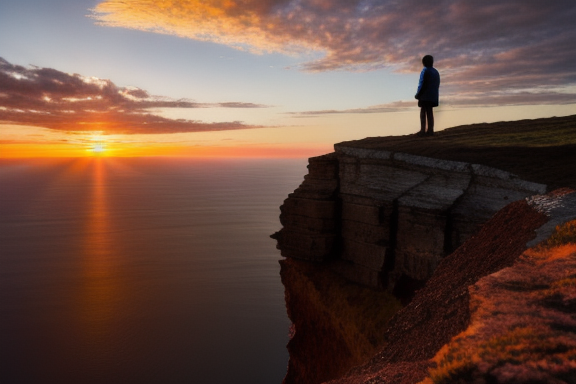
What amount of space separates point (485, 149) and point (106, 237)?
438ft

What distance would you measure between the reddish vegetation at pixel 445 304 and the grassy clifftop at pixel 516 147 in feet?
11.5

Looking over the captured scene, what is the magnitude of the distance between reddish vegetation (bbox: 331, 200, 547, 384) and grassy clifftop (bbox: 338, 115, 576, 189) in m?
3.51

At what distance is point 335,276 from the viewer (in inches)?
543

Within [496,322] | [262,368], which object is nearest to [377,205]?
[496,322]

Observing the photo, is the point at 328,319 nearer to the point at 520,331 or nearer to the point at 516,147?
the point at 516,147

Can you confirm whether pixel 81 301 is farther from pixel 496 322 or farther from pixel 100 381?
pixel 496 322

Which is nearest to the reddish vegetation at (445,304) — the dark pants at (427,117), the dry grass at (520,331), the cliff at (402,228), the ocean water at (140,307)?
the cliff at (402,228)

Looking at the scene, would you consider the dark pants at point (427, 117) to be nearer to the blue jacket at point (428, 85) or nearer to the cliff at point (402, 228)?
the blue jacket at point (428, 85)

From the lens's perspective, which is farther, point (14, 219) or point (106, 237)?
point (14, 219)

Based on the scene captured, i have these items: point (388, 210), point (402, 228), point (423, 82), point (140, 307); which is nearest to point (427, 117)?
point (423, 82)

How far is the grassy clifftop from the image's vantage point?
8.91m

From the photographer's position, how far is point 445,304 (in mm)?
3838

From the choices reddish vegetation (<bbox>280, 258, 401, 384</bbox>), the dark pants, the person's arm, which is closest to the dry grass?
reddish vegetation (<bbox>280, 258, 401, 384</bbox>)

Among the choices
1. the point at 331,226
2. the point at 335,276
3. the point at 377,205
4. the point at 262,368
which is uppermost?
the point at 377,205
